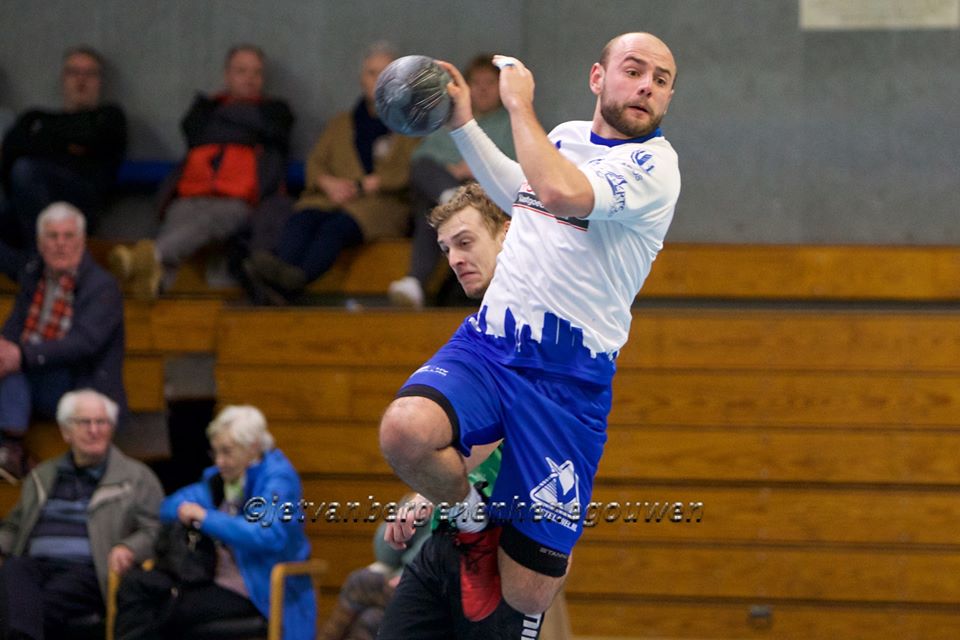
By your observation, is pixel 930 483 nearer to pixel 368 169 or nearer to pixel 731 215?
pixel 731 215

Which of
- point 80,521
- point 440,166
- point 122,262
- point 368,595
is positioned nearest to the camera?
point 368,595

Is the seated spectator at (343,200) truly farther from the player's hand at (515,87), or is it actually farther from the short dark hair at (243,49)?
the player's hand at (515,87)

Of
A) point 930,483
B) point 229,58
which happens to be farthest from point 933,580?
point 229,58

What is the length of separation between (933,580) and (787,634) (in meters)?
0.83

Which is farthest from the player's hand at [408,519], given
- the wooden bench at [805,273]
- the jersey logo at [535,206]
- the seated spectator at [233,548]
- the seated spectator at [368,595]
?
the wooden bench at [805,273]

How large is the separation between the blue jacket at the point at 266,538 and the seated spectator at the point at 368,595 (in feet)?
1.19

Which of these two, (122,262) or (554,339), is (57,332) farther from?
(554,339)

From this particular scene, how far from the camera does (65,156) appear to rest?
8.65 meters

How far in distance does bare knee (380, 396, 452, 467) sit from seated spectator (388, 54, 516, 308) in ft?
13.8

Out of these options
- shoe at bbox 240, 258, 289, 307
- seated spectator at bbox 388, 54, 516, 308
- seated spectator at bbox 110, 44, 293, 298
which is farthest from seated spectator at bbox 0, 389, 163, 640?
seated spectator at bbox 388, 54, 516, 308

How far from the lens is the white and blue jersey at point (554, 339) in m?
3.68

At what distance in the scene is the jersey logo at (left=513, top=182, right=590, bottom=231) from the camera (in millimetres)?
3789

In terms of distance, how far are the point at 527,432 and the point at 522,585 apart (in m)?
0.44

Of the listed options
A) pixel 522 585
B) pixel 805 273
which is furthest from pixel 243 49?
pixel 522 585
